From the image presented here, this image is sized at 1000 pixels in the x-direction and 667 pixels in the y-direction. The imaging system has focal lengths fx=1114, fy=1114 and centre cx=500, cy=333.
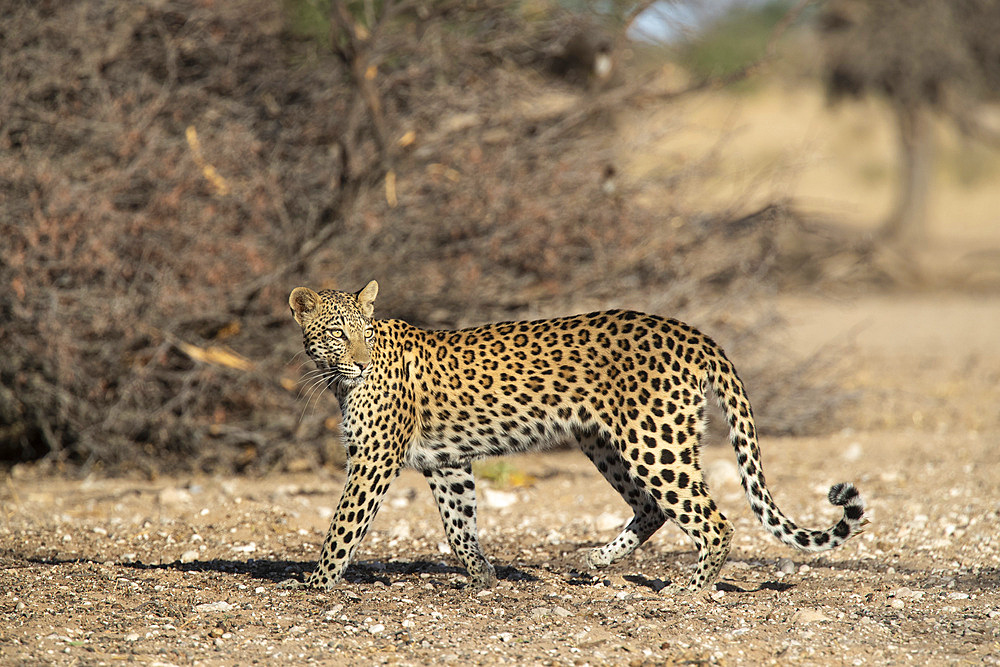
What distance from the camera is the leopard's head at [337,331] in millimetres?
6047

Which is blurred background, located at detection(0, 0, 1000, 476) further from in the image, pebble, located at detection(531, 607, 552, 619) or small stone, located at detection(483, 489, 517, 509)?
→ pebble, located at detection(531, 607, 552, 619)

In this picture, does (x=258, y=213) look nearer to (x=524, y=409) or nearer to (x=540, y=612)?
(x=524, y=409)

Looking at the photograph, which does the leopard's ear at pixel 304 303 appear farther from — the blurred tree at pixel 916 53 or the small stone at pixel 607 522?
the blurred tree at pixel 916 53

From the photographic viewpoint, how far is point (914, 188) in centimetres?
2697

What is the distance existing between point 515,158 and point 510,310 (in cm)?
141

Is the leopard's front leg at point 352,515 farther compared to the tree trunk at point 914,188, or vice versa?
the tree trunk at point 914,188

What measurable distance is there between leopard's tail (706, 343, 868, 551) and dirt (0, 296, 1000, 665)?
341 millimetres

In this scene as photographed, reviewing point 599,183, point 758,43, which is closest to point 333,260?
point 599,183

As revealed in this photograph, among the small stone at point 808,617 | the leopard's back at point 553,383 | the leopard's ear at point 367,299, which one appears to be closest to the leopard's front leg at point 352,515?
the leopard's back at point 553,383

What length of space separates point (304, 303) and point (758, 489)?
8.78ft

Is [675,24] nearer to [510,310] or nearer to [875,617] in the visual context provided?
[510,310]

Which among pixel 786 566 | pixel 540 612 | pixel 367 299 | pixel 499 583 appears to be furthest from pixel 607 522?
pixel 367 299

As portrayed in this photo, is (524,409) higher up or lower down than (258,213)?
lower down

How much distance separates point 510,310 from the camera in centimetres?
1049
